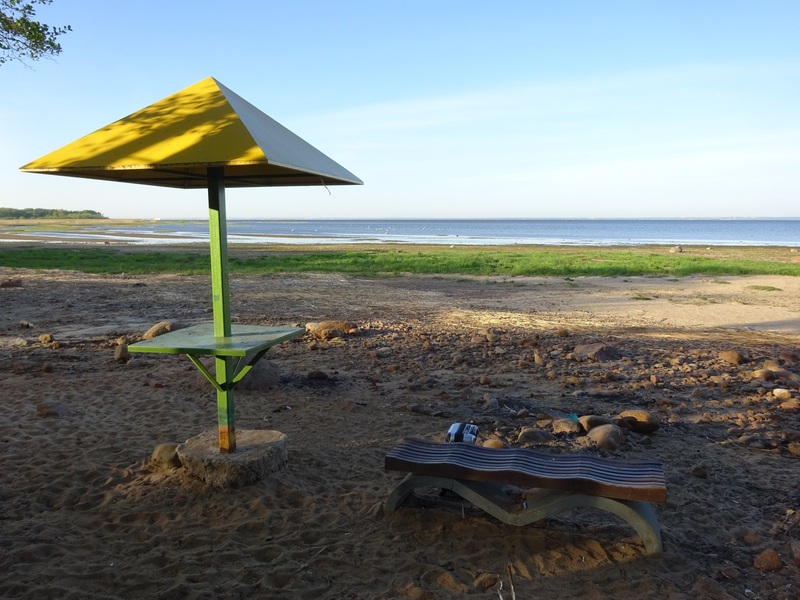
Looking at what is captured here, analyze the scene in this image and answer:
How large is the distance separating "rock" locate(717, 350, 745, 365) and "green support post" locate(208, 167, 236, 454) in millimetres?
6832

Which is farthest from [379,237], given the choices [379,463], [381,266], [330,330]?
[379,463]

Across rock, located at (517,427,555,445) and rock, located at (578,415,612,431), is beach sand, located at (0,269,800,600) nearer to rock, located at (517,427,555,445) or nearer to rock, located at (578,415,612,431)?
rock, located at (517,427,555,445)

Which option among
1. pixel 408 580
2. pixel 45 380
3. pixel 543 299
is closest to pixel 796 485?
pixel 408 580

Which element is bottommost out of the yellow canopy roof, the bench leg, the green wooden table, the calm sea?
the calm sea

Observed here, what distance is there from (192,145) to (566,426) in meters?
4.07

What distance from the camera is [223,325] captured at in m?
5.04

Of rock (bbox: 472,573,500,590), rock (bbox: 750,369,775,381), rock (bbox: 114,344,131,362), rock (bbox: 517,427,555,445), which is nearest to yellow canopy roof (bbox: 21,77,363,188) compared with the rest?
rock (bbox: 472,573,500,590)

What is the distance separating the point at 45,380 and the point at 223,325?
4.11 metres

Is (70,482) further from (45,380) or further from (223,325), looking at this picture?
(45,380)

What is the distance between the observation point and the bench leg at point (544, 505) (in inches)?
151

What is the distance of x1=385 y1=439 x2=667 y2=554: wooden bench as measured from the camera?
3.79 metres

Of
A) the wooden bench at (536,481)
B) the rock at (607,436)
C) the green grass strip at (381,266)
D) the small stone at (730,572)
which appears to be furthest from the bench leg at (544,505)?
the green grass strip at (381,266)

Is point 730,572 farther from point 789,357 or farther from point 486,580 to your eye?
point 789,357

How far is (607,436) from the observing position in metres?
5.72
